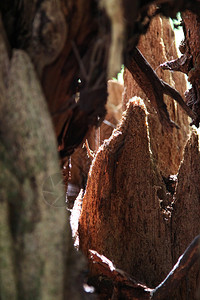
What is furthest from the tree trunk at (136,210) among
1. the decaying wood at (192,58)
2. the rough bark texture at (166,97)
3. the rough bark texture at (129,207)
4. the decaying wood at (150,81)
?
the rough bark texture at (166,97)

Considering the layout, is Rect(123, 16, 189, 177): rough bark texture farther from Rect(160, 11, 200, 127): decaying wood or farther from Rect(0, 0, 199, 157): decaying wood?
Rect(0, 0, 199, 157): decaying wood

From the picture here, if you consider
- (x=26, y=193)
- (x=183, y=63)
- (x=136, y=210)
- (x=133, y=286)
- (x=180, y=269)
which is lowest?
(x=133, y=286)

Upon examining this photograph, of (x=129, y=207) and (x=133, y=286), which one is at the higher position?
(x=129, y=207)

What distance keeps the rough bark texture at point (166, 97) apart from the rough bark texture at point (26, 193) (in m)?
2.32

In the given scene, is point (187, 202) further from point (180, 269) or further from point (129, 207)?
point (180, 269)

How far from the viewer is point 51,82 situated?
6.05 ft

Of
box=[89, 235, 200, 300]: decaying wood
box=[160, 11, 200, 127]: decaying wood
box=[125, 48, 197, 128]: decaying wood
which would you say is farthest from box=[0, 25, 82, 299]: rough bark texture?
box=[160, 11, 200, 127]: decaying wood

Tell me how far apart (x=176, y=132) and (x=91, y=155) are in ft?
2.97

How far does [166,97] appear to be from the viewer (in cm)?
438

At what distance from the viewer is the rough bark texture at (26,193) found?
1.60 metres

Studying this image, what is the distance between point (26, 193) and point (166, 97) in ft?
9.81

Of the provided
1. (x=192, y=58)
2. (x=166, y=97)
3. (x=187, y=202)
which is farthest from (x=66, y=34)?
(x=166, y=97)

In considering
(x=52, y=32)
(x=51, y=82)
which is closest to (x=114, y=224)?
(x=51, y=82)

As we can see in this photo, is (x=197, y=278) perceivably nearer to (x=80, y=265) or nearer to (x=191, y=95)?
(x=191, y=95)
